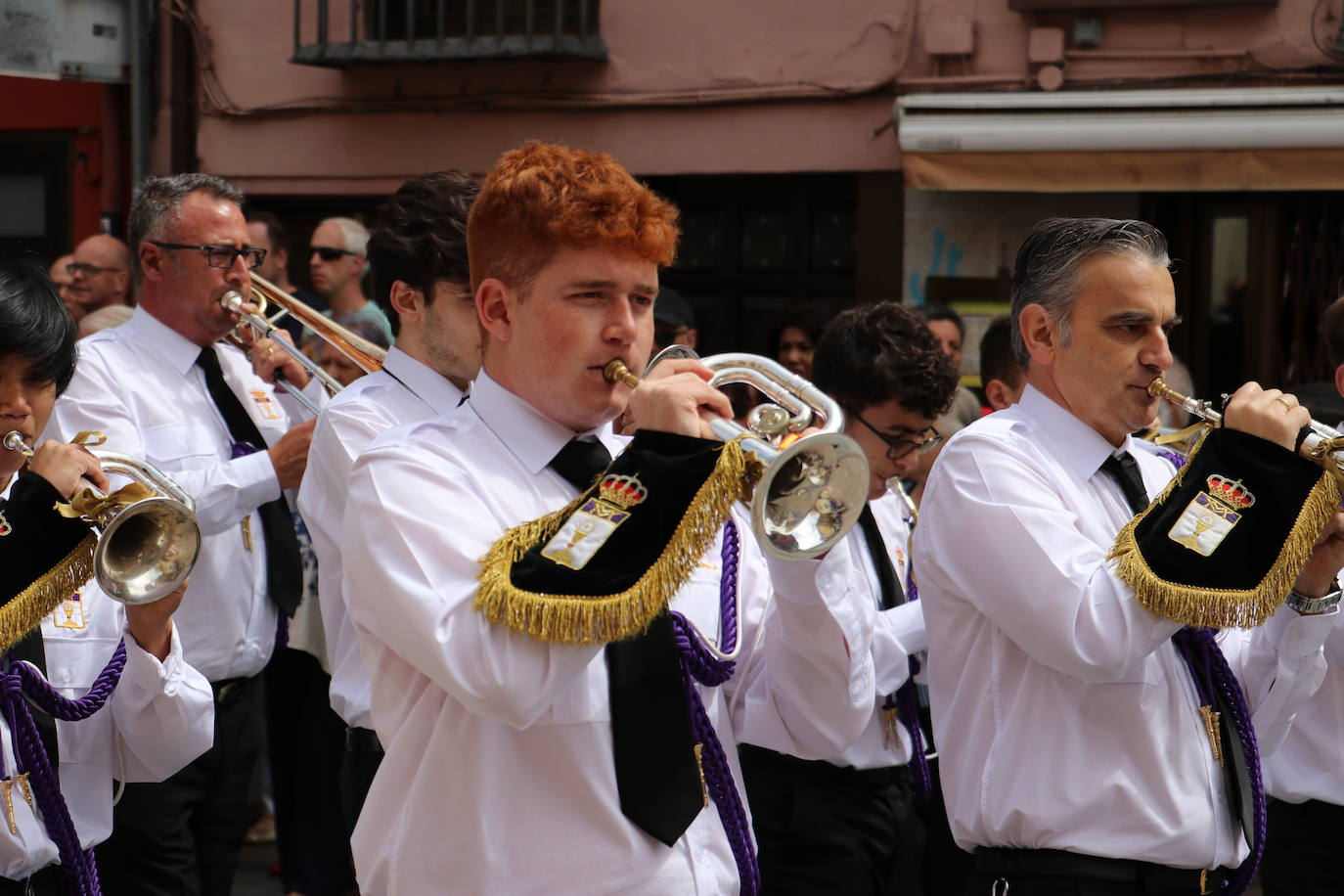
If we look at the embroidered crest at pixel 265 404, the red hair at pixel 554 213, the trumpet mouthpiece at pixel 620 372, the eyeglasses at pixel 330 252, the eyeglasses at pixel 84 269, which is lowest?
the embroidered crest at pixel 265 404

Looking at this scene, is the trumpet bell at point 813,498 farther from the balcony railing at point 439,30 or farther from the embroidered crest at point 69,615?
the balcony railing at point 439,30

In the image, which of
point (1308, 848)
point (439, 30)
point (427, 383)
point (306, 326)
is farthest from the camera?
point (439, 30)

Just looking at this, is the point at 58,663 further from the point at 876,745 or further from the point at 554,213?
the point at 876,745

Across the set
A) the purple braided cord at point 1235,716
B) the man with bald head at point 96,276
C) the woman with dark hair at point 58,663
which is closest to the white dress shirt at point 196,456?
the woman with dark hair at point 58,663

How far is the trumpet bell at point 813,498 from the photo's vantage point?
228 centimetres

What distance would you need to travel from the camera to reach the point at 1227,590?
2.78m

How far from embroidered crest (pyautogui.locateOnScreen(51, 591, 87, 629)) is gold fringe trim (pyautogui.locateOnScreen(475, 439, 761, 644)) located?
1260 millimetres

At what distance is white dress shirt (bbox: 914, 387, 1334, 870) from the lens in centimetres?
287

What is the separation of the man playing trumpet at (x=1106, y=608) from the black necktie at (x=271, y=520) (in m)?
2.13

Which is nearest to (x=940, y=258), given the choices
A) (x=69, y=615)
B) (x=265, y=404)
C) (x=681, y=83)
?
(x=681, y=83)

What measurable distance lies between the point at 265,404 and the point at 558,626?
3155 mm

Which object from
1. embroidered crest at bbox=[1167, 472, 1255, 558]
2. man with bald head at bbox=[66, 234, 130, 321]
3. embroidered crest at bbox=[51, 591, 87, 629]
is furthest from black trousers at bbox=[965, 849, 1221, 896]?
man with bald head at bbox=[66, 234, 130, 321]

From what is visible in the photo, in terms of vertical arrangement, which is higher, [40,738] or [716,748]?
[716,748]

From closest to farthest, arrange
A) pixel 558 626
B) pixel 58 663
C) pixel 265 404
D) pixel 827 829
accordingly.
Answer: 1. pixel 558 626
2. pixel 58 663
3. pixel 827 829
4. pixel 265 404
